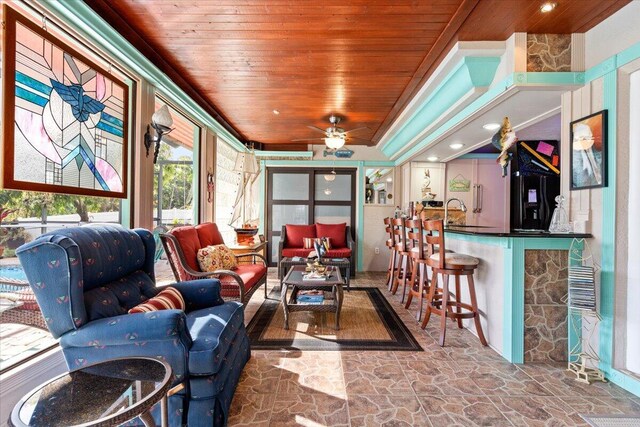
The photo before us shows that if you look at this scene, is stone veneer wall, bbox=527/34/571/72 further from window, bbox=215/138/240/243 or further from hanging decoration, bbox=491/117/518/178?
window, bbox=215/138/240/243

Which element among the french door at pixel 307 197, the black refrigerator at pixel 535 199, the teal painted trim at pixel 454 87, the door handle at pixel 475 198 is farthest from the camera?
the french door at pixel 307 197

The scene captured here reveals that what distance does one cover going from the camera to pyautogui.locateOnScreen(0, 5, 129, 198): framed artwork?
5.20 feet

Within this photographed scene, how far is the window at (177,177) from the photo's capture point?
161 inches

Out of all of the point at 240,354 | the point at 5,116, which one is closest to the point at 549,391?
the point at 240,354

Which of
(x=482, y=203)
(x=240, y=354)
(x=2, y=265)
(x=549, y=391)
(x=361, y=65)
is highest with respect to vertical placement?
(x=361, y=65)

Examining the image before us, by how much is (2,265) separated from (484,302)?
3491mm

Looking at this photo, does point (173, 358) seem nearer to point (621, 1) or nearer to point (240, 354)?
point (240, 354)

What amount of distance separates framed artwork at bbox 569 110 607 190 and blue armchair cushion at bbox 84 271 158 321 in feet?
10.8

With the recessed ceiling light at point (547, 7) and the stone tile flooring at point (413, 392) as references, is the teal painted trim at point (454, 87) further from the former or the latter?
the stone tile flooring at point (413, 392)

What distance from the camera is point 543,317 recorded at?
238 centimetres

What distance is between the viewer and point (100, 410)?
931 mm

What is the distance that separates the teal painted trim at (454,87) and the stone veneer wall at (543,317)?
154 cm

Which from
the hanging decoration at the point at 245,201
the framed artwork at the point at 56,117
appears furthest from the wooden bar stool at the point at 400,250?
the framed artwork at the point at 56,117

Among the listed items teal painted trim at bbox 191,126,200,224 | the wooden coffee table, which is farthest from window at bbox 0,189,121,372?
teal painted trim at bbox 191,126,200,224
